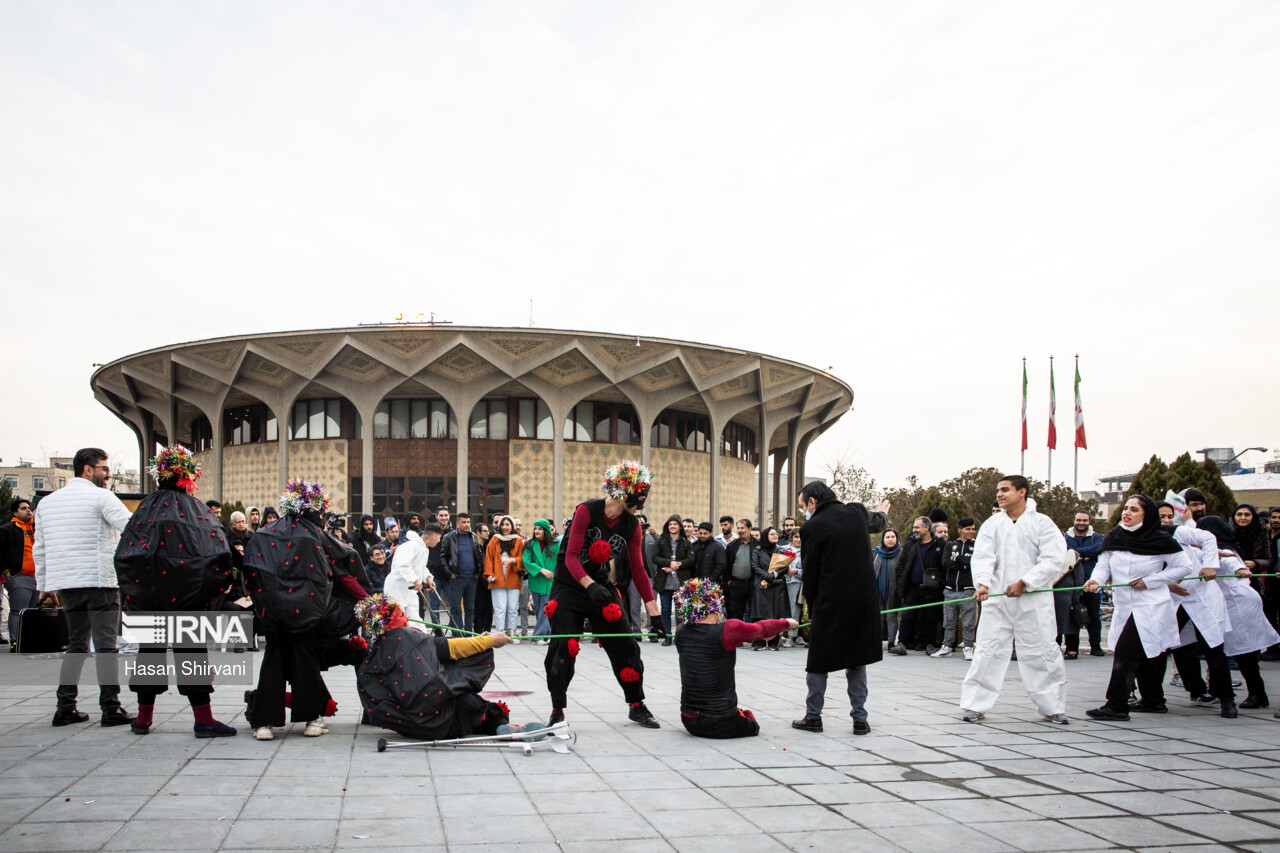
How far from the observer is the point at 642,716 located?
680 cm

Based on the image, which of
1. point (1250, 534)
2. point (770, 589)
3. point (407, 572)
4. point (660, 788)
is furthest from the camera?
point (770, 589)

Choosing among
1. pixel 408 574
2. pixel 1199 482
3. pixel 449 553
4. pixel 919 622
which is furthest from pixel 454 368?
pixel 1199 482

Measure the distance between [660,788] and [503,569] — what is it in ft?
29.2

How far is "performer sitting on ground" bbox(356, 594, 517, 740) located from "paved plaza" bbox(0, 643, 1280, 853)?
289 millimetres

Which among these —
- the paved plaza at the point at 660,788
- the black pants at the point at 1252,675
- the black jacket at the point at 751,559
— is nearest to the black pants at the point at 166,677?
the paved plaza at the point at 660,788

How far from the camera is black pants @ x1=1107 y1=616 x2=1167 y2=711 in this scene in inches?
289

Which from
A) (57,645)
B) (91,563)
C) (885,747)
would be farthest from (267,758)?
(57,645)

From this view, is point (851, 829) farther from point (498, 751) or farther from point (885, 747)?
point (498, 751)

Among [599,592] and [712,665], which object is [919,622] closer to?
[712,665]

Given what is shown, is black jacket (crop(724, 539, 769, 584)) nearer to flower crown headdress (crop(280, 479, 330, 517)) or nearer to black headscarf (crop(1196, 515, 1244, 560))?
black headscarf (crop(1196, 515, 1244, 560))

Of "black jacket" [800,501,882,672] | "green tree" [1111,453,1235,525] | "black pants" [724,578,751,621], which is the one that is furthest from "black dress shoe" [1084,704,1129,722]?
"green tree" [1111,453,1235,525]

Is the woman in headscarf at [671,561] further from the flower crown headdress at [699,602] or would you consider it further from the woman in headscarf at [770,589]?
the flower crown headdress at [699,602]

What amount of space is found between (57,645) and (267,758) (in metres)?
6.11

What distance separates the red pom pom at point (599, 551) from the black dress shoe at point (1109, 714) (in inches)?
165
